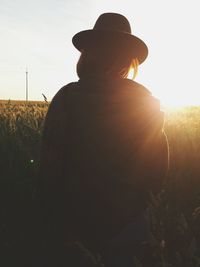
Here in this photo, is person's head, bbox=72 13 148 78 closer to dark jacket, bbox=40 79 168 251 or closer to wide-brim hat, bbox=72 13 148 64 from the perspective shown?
wide-brim hat, bbox=72 13 148 64

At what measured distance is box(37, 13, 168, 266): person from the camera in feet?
6.82

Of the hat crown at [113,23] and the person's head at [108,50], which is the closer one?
the person's head at [108,50]

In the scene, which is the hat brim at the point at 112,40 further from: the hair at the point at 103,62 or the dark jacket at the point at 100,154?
the dark jacket at the point at 100,154

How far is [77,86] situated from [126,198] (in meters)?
0.69

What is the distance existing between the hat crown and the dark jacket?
0.39 m

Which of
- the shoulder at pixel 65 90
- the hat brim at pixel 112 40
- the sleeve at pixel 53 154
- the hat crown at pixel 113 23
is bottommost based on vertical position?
the sleeve at pixel 53 154

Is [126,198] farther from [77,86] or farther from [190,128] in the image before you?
[190,128]

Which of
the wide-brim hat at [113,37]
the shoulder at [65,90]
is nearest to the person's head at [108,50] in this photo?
the wide-brim hat at [113,37]

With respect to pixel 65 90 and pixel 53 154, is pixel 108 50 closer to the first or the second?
pixel 65 90

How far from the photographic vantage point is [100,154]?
213 cm

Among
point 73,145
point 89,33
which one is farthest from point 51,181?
point 89,33

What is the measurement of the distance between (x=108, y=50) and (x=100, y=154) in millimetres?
582

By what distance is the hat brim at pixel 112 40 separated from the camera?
2.20 meters

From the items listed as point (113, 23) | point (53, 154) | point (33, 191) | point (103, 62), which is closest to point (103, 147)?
point (53, 154)
